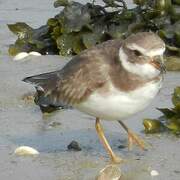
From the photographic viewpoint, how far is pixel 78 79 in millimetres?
4102

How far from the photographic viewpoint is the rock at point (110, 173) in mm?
3703

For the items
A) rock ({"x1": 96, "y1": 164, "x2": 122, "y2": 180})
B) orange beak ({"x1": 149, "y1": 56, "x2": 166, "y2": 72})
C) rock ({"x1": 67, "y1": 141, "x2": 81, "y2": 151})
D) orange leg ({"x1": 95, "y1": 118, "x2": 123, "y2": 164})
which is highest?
orange beak ({"x1": 149, "y1": 56, "x2": 166, "y2": 72})

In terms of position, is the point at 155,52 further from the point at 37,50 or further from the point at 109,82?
the point at 37,50

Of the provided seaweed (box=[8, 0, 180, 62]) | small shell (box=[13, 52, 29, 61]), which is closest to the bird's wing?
seaweed (box=[8, 0, 180, 62])

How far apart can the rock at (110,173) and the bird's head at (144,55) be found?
1.72ft

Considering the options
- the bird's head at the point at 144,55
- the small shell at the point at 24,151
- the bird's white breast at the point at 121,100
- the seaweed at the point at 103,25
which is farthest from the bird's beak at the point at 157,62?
the seaweed at the point at 103,25

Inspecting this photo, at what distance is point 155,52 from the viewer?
3744 millimetres

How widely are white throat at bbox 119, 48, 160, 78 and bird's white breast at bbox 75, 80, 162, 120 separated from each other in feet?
0.19

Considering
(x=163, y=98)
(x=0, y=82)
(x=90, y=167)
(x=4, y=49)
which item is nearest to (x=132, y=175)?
(x=90, y=167)

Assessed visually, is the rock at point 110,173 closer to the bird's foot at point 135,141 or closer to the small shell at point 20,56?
the bird's foot at point 135,141

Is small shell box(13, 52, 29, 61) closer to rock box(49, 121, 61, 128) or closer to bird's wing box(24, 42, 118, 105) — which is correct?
rock box(49, 121, 61, 128)

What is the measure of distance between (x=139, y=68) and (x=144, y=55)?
9 cm

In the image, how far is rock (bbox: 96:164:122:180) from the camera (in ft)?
12.1

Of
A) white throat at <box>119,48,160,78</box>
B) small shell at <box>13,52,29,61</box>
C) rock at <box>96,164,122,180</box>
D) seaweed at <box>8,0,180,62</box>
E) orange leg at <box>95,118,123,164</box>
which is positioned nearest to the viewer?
rock at <box>96,164,122,180</box>
